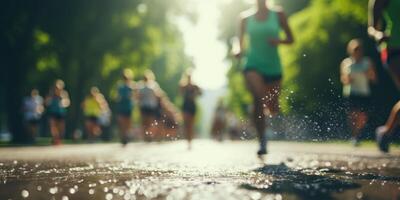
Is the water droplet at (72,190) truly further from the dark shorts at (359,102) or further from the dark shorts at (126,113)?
the dark shorts at (126,113)

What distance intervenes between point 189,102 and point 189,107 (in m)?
0.12

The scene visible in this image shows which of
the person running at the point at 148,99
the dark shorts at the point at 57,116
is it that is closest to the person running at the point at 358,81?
the person running at the point at 148,99

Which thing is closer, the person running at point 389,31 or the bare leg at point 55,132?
the person running at point 389,31

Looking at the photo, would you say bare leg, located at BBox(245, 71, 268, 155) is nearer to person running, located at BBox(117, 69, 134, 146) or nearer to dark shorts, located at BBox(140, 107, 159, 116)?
person running, located at BBox(117, 69, 134, 146)

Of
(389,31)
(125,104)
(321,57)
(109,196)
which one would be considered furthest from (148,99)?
(109,196)

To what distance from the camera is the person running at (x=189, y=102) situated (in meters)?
15.7

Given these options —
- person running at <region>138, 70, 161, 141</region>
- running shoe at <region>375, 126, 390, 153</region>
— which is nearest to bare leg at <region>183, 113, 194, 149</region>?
person running at <region>138, 70, 161, 141</region>

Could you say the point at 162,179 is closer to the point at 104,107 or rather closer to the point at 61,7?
the point at 104,107

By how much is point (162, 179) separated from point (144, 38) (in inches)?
1169

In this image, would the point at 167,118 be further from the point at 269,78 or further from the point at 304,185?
the point at 304,185

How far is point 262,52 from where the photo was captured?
Result: 29.2ft

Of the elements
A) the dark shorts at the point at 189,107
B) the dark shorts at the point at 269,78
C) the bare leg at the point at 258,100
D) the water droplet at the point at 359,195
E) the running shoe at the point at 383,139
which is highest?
the dark shorts at the point at 189,107

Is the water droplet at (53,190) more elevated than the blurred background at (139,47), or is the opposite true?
the blurred background at (139,47)

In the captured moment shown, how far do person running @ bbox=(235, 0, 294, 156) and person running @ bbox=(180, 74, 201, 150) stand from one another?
21.9 ft
